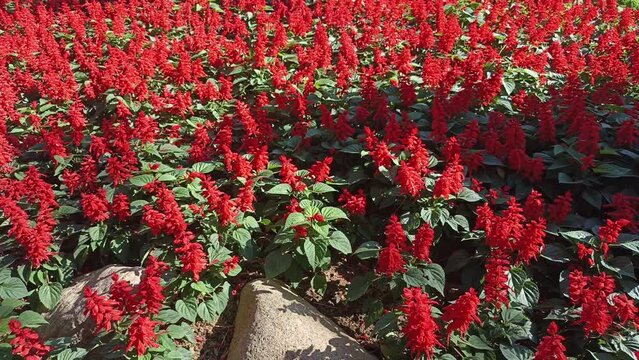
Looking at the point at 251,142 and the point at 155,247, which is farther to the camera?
the point at 251,142

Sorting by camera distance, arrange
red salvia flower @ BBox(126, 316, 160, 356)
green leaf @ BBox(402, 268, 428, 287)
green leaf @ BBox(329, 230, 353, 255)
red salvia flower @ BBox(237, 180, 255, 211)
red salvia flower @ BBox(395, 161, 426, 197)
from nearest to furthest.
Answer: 1. red salvia flower @ BBox(126, 316, 160, 356)
2. green leaf @ BBox(402, 268, 428, 287)
3. green leaf @ BBox(329, 230, 353, 255)
4. red salvia flower @ BBox(395, 161, 426, 197)
5. red salvia flower @ BBox(237, 180, 255, 211)

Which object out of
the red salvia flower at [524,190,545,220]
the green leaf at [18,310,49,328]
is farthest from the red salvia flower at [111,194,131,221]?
the red salvia flower at [524,190,545,220]

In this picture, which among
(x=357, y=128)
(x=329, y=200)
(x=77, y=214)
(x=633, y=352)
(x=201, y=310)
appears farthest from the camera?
(x=357, y=128)

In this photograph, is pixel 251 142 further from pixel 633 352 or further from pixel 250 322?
pixel 633 352

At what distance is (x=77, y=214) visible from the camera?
4.90 meters

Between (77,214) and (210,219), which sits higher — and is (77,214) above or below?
below

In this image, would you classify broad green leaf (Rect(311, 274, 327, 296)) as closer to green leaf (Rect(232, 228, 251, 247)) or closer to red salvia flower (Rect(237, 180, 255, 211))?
green leaf (Rect(232, 228, 251, 247))

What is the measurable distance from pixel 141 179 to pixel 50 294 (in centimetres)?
117

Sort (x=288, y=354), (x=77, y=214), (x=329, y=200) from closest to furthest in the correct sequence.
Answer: (x=288, y=354) → (x=329, y=200) → (x=77, y=214)

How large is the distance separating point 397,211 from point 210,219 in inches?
67.1

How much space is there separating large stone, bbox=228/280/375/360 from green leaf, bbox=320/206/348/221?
2.24 feet

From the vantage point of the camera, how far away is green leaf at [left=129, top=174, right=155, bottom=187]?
14.5 feet

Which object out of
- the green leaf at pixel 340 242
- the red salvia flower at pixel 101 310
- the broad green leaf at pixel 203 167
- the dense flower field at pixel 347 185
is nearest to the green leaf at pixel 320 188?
the dense flower field at pixel 347 185

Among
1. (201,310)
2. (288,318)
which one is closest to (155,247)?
(201,310)
